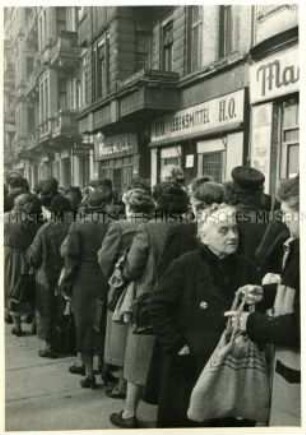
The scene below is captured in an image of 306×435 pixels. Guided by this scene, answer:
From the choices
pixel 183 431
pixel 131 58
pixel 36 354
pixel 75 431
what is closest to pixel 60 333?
pixel 36 354

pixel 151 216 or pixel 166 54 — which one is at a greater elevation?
pixel 166 54

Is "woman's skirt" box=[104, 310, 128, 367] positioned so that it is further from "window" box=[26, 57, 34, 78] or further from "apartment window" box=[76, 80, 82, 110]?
"window" box=[26, 57, 34, 78]

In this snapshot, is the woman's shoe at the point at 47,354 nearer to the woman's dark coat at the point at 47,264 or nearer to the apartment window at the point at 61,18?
the woman's dark coat at the point at 47,264

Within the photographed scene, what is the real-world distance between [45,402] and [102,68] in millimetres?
1046

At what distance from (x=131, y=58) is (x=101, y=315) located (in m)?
0.86

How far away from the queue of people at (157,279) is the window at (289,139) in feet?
0.23

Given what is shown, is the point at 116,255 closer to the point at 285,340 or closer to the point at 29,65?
the point at 285,340

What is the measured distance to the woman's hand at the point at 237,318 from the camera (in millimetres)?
1163

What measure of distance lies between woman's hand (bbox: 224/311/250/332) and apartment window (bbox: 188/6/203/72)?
30.5 inches

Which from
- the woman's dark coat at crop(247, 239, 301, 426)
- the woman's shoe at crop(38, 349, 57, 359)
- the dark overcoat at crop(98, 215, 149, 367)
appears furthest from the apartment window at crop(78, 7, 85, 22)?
the woman's shoe at crop(38, 349, 57, 359)

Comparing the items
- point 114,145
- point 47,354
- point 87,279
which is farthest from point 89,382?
point 114,145

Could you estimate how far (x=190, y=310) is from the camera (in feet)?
3.72

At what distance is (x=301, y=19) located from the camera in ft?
4.42

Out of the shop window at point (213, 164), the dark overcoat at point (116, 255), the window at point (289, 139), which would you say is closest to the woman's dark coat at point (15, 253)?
the dark overcoat at point (116, 255)
